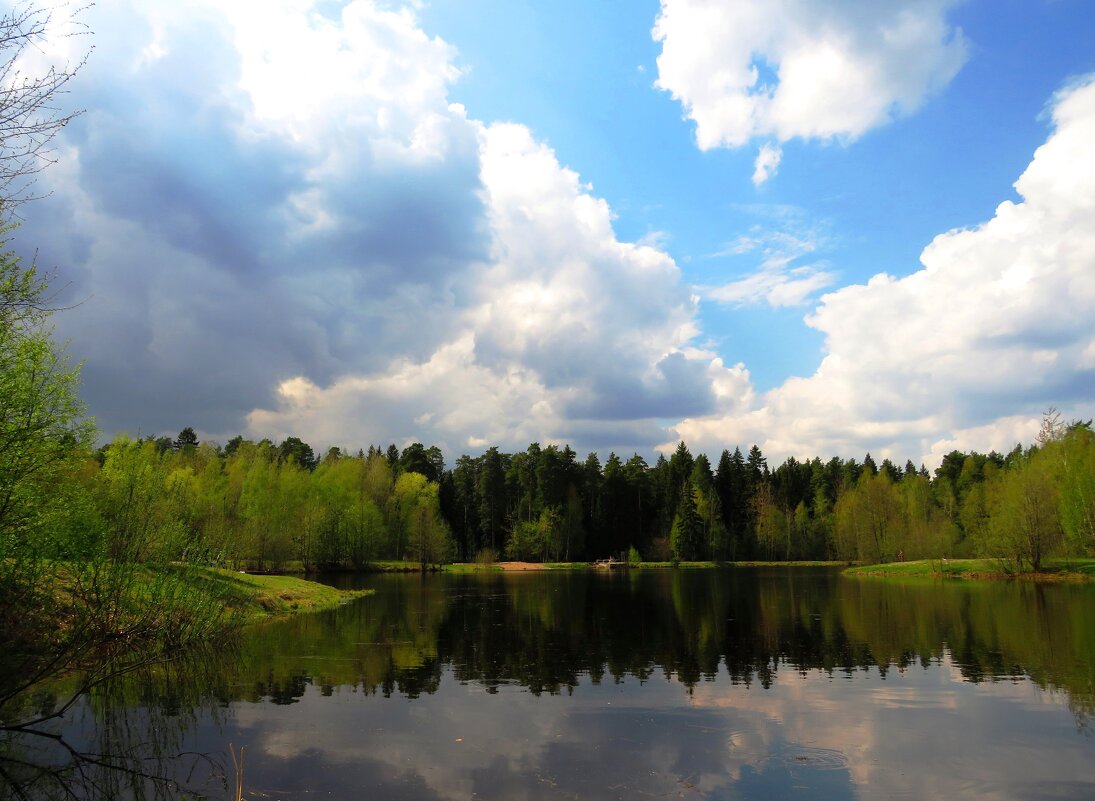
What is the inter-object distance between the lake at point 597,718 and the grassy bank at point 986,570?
40.1 meters

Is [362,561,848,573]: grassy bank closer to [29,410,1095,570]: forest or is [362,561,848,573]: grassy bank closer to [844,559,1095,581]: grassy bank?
[29,410,1095,570]: forest

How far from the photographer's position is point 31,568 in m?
16.6

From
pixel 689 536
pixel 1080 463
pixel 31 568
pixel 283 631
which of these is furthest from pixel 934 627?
pixel 689 536

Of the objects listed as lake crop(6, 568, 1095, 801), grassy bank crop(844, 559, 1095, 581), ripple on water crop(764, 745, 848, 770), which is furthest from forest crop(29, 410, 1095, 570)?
ripple on water crop(764, 745, 848, 770)

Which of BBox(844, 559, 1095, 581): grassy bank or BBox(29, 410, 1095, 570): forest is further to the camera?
BBox(29, 410, 1095, 570): forest

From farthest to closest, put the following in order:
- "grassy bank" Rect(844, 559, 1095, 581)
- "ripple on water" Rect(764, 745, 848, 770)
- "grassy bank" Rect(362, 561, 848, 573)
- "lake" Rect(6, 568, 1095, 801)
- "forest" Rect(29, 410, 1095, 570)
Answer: "grassy bank" Rect(362, 561, 848, 573) < "forest" Rect(29, 410, 1095, 570) < "grassy bank" Rect(844, 559, 1095, 581) < "ripple on water" Rect(764, 745, 848, 770) < "lake" Rect(6, 568, 1095, 801)

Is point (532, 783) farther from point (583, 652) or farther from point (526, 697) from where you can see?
point (583, 652)

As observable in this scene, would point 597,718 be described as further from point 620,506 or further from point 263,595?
point 620,506

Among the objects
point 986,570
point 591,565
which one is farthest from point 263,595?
point 591,565

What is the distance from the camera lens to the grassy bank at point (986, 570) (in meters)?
66.6

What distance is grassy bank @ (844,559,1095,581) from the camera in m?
66.6

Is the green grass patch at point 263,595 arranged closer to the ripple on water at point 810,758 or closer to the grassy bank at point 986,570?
the ripple on water at point 810,758

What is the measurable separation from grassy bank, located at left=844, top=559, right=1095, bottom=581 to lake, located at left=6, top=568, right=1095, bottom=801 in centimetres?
4012

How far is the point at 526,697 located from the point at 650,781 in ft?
24.9
